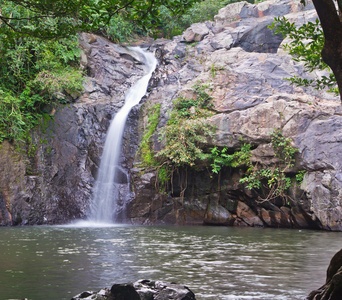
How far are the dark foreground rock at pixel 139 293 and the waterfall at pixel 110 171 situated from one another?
12.7 meters

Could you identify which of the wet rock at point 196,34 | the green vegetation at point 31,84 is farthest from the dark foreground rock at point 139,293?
the wet rock at point 196,34

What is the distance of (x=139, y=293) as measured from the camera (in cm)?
461

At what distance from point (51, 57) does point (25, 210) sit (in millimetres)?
8091

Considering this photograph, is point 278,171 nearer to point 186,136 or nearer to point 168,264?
point 186,136

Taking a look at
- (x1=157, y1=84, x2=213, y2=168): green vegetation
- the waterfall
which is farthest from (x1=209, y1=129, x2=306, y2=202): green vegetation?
the waterfall

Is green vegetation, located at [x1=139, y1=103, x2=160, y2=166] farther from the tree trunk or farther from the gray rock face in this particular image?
the tree trunk

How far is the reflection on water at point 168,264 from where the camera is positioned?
218 inches

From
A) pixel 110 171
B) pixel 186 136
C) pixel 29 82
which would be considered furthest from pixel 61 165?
pixel 186 136

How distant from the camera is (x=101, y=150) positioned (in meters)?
18.9

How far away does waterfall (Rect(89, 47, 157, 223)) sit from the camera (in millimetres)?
17203

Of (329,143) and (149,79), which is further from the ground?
(149,79)

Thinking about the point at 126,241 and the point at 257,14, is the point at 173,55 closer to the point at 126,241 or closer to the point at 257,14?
the point at 257,14

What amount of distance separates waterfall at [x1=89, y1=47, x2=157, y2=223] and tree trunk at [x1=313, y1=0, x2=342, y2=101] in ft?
47.0

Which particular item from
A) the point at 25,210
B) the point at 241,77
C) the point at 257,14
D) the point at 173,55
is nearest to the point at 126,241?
the point at 25,210
